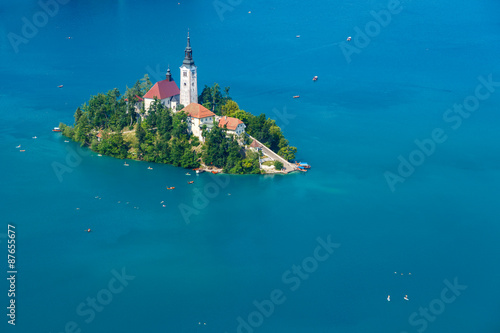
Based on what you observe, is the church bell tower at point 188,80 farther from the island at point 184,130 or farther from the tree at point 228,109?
the tree at point 228,109

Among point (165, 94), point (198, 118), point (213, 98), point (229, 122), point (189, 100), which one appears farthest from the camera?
point (213, 98)

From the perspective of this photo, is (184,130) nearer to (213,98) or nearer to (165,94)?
(165,94)

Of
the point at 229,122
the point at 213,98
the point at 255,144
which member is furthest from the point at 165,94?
the point at 255,144

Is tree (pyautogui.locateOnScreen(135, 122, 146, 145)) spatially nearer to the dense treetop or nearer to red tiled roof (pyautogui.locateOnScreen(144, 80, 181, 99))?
the dense treetop

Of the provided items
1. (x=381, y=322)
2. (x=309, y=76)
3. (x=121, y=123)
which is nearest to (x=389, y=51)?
(x=309, y=76)

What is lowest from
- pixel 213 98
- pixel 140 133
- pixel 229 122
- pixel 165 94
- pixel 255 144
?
pixel 255 144

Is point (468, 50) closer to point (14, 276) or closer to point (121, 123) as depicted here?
point (121, 123)

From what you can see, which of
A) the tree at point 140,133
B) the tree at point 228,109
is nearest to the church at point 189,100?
the tree at point 228,109
